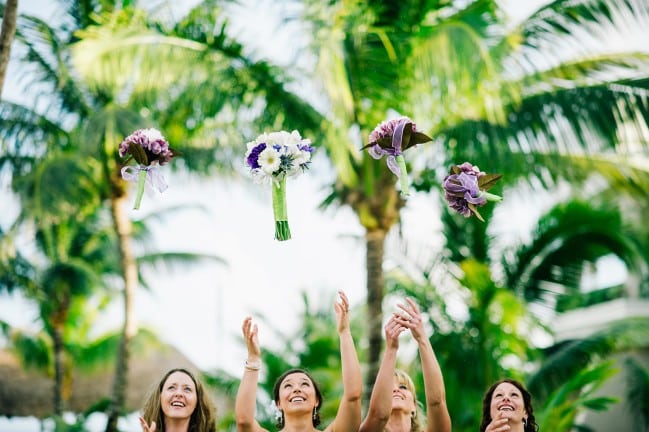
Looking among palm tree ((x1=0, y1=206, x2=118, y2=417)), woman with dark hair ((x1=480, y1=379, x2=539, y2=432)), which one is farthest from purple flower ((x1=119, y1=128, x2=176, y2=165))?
palm tree ((x1=0, y1=206, x2=118, y2=417))

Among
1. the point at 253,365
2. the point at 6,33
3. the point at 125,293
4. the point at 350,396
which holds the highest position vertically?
the point at 6,33

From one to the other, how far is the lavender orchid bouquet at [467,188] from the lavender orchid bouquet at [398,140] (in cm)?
24

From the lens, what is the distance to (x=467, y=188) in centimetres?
527

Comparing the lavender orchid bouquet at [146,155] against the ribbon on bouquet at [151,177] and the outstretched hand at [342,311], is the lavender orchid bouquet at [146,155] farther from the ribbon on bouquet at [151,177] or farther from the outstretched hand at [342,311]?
the outstretched hand at [342,311]

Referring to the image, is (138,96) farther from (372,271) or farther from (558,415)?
(558,415)

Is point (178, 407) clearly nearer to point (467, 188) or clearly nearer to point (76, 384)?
point (467, 188)

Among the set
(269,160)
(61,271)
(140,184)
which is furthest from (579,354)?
(61,271)

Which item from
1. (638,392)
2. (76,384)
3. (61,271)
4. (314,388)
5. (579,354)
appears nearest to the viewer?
(314,388)

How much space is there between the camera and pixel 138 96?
12.9 meters

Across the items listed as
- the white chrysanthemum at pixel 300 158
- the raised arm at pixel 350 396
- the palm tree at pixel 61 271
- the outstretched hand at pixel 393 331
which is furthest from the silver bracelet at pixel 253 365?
the palm tree at pixel 61 271

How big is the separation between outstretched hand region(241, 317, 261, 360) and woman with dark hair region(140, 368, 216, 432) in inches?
21.2

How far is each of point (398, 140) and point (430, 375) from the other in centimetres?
127

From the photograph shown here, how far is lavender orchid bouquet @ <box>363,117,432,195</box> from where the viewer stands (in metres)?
5.29

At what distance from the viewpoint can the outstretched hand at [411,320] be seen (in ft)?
15.6
